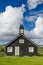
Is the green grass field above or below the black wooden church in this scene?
below

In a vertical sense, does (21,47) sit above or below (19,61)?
above

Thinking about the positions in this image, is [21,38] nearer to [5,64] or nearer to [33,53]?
[33,53]

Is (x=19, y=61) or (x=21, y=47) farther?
(x=21, y=47)

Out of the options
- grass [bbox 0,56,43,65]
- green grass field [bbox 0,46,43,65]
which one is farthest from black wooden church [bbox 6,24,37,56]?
grass [bbox 0,56,43,65]

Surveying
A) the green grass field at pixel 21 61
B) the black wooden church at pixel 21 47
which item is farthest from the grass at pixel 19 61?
the black wooden church at pixel 21 47

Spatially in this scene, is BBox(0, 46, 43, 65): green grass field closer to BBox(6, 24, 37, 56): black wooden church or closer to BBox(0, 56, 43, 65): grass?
BBox(0, 56, 43, 65): grass

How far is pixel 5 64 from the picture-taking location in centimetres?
4131

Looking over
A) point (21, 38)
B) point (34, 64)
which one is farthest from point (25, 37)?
point (34, 64)

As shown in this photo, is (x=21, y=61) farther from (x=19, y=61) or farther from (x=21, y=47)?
(x=21, y=47)

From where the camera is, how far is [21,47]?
210 feet

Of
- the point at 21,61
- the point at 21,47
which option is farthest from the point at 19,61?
the point at 21,47

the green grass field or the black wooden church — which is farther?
the black wooden church

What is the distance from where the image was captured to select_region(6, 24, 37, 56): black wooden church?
63.4 m

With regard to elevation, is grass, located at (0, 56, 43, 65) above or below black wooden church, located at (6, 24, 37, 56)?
below
